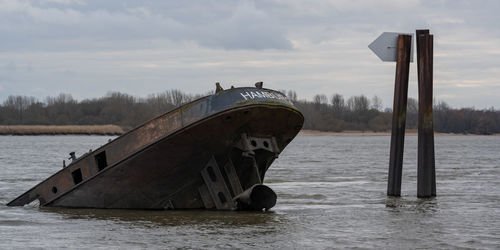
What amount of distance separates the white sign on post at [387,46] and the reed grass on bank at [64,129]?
7919cm

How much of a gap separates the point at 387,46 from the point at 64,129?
303 ft

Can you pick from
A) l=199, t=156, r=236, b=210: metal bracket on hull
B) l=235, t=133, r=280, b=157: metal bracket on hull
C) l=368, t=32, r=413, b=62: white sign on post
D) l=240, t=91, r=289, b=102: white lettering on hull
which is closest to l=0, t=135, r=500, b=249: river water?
l=199, t=156, r=236, b=210: metal bracket on hull

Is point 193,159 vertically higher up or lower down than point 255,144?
lower down

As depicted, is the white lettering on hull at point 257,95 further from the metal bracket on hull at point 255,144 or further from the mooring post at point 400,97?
the mooring post at point 400,97

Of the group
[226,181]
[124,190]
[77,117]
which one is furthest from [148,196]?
[77,117]

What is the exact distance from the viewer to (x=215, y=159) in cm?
1485

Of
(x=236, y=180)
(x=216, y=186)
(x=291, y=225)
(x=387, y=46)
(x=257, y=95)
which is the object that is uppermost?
(x=387, y=46)

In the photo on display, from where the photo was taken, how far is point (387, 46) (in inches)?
695

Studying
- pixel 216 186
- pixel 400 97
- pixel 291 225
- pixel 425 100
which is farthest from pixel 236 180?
pixel 425 100

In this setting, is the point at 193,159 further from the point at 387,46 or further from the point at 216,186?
the point at 387,46

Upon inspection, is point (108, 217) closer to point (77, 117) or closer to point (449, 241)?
point (449, 241)

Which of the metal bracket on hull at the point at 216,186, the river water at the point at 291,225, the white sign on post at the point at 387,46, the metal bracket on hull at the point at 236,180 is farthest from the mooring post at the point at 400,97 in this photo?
the metal bracket on hull at the point at 216,186

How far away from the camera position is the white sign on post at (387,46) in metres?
17.5

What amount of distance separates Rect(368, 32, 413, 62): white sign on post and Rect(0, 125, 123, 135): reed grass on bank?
79192 millimetres
